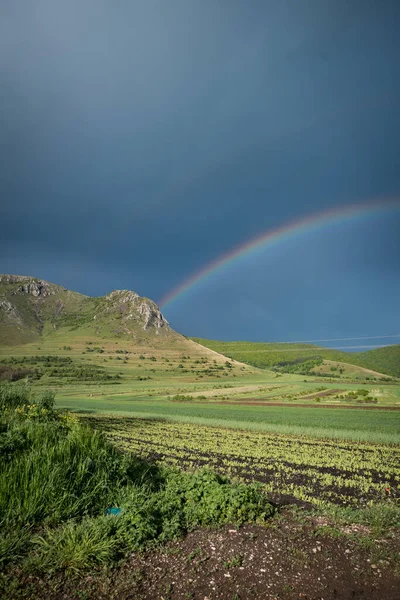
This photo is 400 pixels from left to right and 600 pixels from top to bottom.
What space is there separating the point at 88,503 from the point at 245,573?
3.66m

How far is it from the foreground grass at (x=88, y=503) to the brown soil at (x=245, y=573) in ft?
1.28

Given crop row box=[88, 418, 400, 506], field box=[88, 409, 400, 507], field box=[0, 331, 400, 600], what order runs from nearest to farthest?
field box=[0, 331, 400, 600] < field box=[88, 409, 400, 507] < crop row box=[88, 418, 400, 506]

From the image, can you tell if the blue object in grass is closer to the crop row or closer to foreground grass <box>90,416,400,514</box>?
foreground grass <box>90,416,400,514</box>

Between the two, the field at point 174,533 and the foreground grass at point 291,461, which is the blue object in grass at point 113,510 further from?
the foreground grass at point 291,461

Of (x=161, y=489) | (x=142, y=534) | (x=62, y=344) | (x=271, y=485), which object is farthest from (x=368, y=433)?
(x=62, y=344)

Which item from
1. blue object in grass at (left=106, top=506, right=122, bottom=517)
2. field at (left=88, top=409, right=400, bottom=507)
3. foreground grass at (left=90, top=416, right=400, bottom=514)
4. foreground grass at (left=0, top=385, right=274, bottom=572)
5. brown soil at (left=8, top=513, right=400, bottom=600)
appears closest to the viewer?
brown soil at (left=8, top=513, right=400, bottom=600)

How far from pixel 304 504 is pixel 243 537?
580 cm

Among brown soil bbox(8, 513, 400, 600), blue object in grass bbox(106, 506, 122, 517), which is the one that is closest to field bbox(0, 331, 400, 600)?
brown soil bbox(8, 513, 400, 600)

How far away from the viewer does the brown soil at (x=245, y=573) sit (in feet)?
16.8

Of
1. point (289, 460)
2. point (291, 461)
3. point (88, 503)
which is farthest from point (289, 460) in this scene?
point (88, 503)

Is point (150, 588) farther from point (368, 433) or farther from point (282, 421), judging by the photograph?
point (282, 421)

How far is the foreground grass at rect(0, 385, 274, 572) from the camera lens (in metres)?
5.82

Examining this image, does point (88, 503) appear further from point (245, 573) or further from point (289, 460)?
point (289, 460)

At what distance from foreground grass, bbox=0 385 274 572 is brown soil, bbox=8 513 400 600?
39 centimetres
